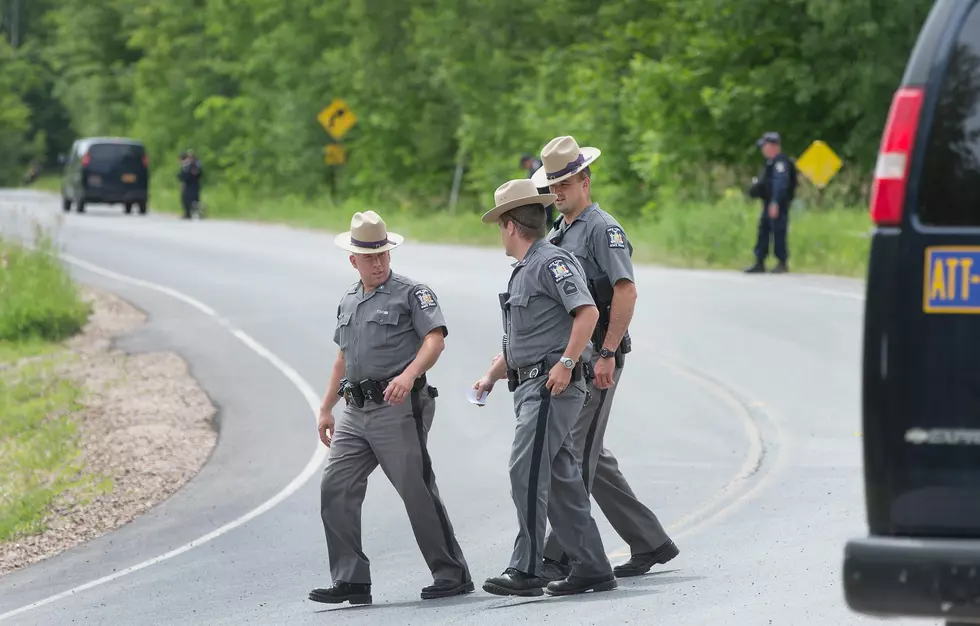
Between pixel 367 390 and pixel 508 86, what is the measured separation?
125 ft

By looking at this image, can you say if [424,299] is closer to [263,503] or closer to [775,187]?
[263,503]

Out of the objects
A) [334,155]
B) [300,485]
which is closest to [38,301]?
[300,485]

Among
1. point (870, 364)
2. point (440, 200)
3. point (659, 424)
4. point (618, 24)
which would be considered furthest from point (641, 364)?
point (440, 200)

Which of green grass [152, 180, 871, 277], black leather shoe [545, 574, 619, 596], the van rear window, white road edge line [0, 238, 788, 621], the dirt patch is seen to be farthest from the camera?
the van rear window

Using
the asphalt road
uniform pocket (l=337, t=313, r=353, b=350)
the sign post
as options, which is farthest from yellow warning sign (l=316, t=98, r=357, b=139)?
uniform pocket (l=337, t=313, r=353, b=350)

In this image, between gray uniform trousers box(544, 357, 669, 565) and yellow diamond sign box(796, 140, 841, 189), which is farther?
yellow diamond sign box(796, 140, 841, 189)

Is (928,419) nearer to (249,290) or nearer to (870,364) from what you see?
(870,364)

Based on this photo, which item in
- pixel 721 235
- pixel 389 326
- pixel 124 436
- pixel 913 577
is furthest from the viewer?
pixel 721 235

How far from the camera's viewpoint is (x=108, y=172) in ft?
148

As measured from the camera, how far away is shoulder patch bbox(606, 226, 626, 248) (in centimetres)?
771

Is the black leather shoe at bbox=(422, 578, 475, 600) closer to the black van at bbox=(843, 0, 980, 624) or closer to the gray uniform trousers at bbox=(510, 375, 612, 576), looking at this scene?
the gray uniform trousers at bbox=(510, 375, 612, 576)

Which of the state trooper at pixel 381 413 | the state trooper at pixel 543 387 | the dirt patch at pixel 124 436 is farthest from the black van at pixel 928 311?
the dirt patch at pixel 124 436

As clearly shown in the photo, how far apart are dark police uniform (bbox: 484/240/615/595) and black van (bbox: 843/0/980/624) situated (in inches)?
102

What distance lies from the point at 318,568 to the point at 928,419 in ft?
17.3
